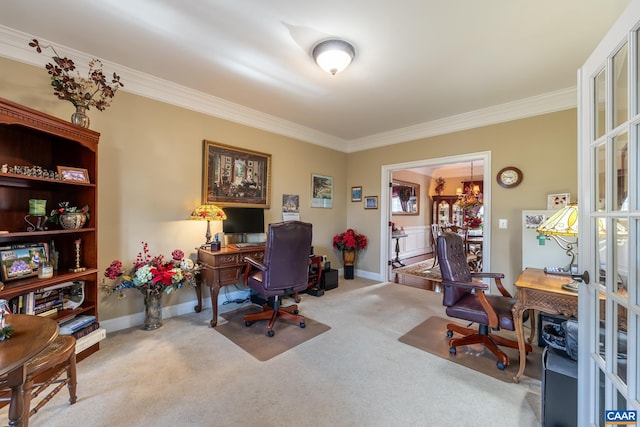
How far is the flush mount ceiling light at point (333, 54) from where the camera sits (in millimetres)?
2184

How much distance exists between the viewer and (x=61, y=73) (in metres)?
2.11

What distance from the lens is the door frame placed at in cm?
360

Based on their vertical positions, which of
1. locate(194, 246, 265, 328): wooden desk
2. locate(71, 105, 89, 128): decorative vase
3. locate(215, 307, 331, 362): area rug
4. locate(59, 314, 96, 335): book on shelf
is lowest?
locate(215, 307, 331, 362): area rug

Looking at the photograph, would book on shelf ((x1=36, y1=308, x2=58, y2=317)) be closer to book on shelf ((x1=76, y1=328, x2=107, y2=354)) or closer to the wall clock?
book on shelf ((x1=76, y1=328, x2=107, y2=354))

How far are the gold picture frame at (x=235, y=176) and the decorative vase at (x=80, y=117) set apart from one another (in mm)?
1174

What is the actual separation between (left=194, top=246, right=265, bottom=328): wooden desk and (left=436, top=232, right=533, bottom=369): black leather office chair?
206cm

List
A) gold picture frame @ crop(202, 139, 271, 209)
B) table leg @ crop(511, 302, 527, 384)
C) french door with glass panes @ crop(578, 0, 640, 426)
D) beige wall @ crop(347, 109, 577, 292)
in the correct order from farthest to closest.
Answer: gold picture frame @ crop(202, 139, 271, 209)
beige wall @ crop(347, 109, 577, 292)
table leg @ crop(511, 302, 527, 384)
french door with glass panes @ crop(578, 0, 640, 426)

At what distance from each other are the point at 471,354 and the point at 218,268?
101 inches

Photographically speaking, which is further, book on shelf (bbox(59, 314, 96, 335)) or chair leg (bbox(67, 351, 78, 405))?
book on shelf (bbox(59, 314, 96, 335))

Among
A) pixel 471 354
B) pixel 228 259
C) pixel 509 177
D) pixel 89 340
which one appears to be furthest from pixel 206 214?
pixel 509 177

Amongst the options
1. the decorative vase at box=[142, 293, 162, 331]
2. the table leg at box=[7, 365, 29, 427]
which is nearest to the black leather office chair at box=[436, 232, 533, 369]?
the table leg at box=[7, 365, 29, 427]

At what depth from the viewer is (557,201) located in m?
3.07

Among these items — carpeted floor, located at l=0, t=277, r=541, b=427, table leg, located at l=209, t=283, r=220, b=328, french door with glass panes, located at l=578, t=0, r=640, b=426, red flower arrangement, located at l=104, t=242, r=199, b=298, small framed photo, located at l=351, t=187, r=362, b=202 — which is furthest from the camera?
Answer: small framed photo, located at l=351, t=187, r=362, b=202

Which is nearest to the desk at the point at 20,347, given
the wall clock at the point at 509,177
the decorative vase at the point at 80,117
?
the decorative vase at the point at 80,117
